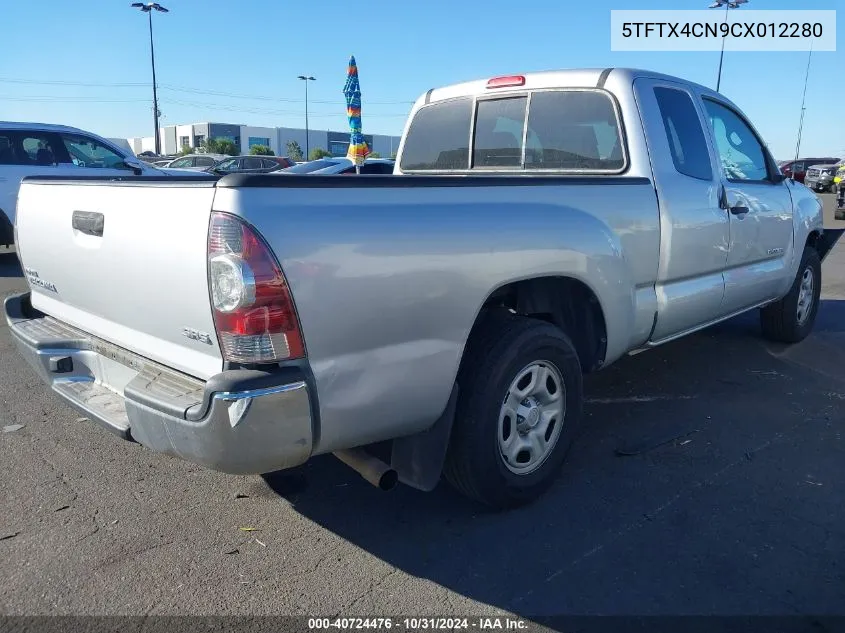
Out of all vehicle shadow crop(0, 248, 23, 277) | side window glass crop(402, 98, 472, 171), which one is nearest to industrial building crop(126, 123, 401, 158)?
vehicle shadow crop(0, 248, 23, 277)

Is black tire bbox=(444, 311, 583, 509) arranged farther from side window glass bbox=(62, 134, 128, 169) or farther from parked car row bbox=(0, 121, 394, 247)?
side window glass bbox=(62, 134, 128, 169)

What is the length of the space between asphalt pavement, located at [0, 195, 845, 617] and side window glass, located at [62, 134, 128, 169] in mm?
7177

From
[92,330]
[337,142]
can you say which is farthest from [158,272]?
[337,142]

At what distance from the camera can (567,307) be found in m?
3.55

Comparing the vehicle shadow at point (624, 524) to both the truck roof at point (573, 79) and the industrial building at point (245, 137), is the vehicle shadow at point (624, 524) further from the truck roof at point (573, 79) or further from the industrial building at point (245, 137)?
the industrial building at point (245, 137)

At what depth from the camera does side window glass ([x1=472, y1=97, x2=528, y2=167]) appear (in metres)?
4.40

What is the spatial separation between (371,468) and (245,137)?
303ft

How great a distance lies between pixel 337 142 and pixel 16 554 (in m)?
97.0

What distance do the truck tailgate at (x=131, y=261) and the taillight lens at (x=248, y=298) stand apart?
55mm

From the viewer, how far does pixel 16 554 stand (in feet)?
9.09

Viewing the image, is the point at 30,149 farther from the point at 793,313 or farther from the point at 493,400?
the point at 793,313

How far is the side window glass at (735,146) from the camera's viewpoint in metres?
4.50

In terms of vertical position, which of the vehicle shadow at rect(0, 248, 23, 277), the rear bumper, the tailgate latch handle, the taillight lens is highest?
the tailgate latch handle

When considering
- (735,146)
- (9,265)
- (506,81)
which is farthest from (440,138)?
(9,265)
